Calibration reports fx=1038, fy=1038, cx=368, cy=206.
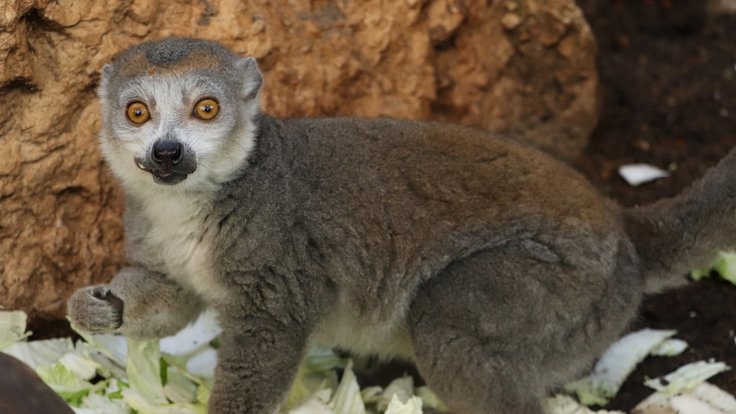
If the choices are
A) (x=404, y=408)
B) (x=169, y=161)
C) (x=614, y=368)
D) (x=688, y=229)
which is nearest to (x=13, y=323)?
(x=169, y=161)

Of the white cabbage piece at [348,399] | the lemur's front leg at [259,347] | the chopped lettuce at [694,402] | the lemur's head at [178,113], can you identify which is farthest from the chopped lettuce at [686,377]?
the lemur's head at [178,113]

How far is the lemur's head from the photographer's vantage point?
5969 millimetres

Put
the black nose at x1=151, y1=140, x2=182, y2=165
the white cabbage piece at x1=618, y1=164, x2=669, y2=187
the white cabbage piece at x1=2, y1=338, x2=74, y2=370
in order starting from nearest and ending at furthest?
the black nose at x1=151, y1=140, x2=182, y2=165, the white cabbage piece at x1=2, y1=338, x2=74, y2=370, the white cabbage piece at x1=618, y1=164, x2=669, y2=187

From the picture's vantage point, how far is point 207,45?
6441 millimetres

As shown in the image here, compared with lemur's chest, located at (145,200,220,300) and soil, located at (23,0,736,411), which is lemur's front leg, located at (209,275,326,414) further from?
soil, located at (23,0,736,411)

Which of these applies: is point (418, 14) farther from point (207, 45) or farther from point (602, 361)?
point (602, 361)

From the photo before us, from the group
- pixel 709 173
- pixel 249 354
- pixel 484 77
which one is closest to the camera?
pixel 249 354

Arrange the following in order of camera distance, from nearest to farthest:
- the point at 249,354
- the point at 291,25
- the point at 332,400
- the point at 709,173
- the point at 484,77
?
the point at 249,354, the point at 709,173, the point at 332,400, the point at 291,25, the point at 484,77

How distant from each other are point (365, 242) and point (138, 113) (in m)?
1.63

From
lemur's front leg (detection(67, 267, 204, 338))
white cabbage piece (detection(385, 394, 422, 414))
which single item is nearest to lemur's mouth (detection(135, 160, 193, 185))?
lemur's front leg (detection(67, 267, 204, 338))

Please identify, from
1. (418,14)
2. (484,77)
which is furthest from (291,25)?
(484,77)

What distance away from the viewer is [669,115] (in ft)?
31.7

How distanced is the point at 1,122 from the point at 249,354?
2382mm

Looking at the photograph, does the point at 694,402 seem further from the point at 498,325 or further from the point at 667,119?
the point at 667,119
